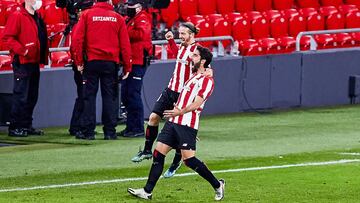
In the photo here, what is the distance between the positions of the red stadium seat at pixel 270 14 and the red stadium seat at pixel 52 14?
16.2 ft

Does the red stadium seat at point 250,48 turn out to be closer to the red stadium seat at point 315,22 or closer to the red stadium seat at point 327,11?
the red stadium seat at point 315,22

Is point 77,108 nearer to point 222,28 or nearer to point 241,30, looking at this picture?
point 222,28


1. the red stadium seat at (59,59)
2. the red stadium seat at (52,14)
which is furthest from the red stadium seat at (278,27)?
the red stadium seat at (59,59)

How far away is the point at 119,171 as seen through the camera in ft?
51.6

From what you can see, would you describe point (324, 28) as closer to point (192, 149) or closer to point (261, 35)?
point (261, 35)

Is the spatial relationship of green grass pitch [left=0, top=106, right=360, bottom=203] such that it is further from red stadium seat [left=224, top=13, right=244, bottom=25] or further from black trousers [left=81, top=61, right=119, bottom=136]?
red stadium seat [left=224, top=13, right=244, bottom=25]

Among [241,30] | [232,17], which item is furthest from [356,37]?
[232,17]

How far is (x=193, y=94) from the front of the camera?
1345cm

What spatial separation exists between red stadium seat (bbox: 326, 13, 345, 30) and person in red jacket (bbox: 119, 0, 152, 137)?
26.8 feet

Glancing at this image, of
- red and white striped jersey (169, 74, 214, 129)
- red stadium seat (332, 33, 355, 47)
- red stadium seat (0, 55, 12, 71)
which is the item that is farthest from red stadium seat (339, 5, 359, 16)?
red and white striped jersey (169, 74, 214, 129)

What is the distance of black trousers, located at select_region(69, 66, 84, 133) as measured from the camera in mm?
19109

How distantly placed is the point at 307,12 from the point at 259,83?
3.67 m

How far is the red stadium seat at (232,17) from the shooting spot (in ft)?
81.3

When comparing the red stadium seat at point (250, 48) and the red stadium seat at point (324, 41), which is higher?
the red stadium seat at point (250, 48)
